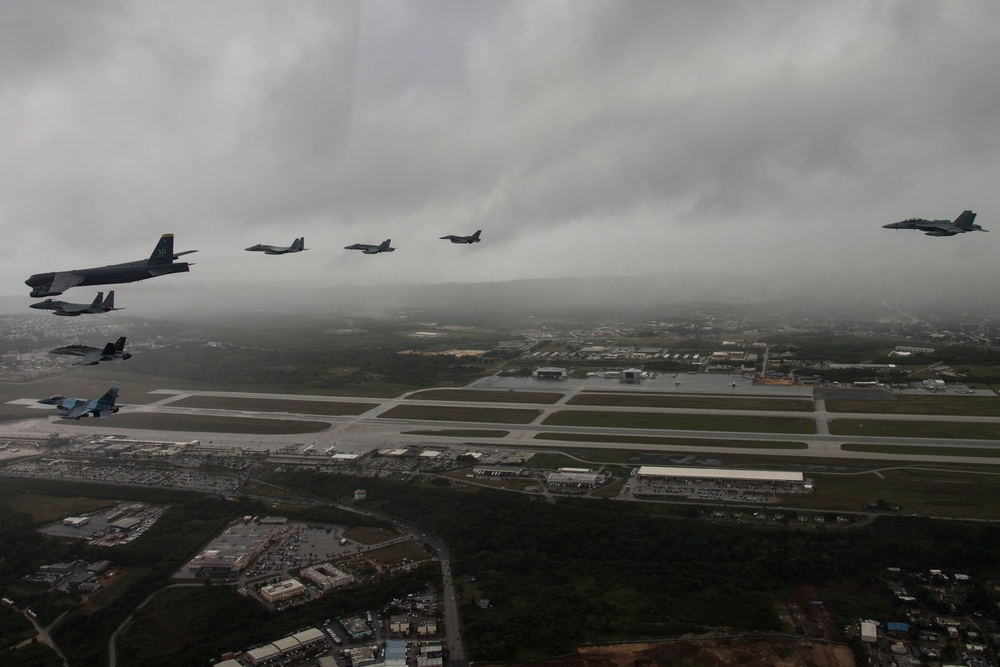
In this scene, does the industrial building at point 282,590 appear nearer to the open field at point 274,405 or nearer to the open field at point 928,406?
the open field at point 274,405

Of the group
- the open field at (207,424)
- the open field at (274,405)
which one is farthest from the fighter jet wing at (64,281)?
the open field at (274,405)

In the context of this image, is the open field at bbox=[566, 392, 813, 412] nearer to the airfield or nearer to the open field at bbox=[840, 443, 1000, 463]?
the airfield

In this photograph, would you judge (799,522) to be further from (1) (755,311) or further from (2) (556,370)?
(1) (755,311)

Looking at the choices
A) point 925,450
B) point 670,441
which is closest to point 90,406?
point 670,441

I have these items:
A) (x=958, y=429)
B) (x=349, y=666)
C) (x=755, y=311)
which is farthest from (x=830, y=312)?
(x=349, y=666)

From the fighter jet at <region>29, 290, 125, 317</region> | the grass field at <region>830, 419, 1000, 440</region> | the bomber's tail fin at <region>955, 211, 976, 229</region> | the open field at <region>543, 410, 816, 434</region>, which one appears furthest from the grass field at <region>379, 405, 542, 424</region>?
the fighter jet at <region>29, 290, 125, 317</region>
